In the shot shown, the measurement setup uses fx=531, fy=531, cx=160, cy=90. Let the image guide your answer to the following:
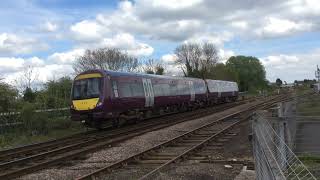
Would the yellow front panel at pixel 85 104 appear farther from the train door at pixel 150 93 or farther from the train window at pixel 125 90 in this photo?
the train door at pixel 150 93

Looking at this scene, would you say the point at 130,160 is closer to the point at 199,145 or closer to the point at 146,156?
the point at 146,156

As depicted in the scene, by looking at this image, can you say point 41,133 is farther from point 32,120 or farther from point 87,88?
point 87,88

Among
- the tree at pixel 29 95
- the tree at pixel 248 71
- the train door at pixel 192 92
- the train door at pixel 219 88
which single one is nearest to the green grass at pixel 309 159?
the tree at pixel 29 95

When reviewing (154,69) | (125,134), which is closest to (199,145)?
(125,134)

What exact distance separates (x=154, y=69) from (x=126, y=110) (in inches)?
2677

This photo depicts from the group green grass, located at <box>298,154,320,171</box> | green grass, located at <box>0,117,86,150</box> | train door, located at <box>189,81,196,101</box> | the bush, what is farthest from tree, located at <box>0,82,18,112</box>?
train door, located at <box>189,81,196,101</box>

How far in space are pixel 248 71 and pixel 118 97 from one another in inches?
4577

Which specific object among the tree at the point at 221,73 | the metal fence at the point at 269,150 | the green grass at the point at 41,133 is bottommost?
the green grass at the point at 41,133

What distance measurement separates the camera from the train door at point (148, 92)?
30.3m

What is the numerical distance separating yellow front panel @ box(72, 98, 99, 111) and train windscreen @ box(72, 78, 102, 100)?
196mm

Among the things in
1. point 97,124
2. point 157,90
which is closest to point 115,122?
point 97,124

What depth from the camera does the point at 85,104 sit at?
83.0 ft

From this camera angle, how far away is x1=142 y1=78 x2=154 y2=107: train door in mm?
30266

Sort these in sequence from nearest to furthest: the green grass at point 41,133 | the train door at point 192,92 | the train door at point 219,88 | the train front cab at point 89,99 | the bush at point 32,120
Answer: the green grass at point 41,133 → the train front cab at point 89,99 → the bush at point 32,120 → the train door at point 192,92 → the train door at point 219,88
